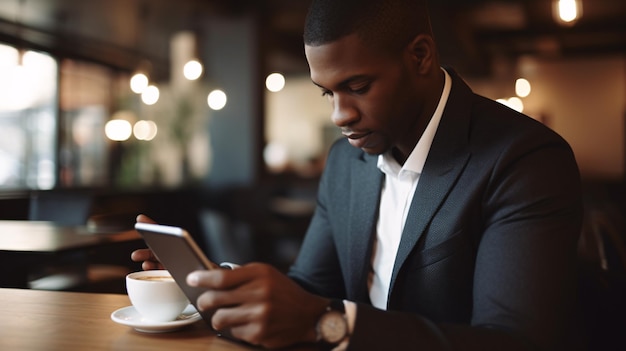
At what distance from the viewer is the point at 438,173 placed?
1260 mm

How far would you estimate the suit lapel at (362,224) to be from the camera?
1399 millimetres

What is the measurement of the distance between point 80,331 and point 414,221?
0.67 m

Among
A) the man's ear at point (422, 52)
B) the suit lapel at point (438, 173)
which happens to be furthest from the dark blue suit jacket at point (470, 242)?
the man's ear at point (422, 52)

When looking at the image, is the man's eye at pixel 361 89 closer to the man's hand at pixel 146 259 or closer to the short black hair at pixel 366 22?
the short black hair at pixel 366 22

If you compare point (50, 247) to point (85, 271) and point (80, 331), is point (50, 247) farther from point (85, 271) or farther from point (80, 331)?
point (80, 331)

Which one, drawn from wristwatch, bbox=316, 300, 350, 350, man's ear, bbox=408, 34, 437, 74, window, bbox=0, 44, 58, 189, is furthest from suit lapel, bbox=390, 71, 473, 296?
window, bbox=0, 44, 58, 189

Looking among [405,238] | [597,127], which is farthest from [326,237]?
[597,127]

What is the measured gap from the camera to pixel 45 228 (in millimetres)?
2539

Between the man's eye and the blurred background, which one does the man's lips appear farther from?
the blurred background

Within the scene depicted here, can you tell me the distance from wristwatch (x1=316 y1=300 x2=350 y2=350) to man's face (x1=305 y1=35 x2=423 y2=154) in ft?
1.58

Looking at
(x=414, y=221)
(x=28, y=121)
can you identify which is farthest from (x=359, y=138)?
(x=28, y=121)

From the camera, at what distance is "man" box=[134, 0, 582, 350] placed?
0.87 metres

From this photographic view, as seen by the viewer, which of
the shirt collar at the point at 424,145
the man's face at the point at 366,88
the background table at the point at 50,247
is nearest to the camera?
the man's face at the point at 366,88

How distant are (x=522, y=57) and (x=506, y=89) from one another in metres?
0.69
